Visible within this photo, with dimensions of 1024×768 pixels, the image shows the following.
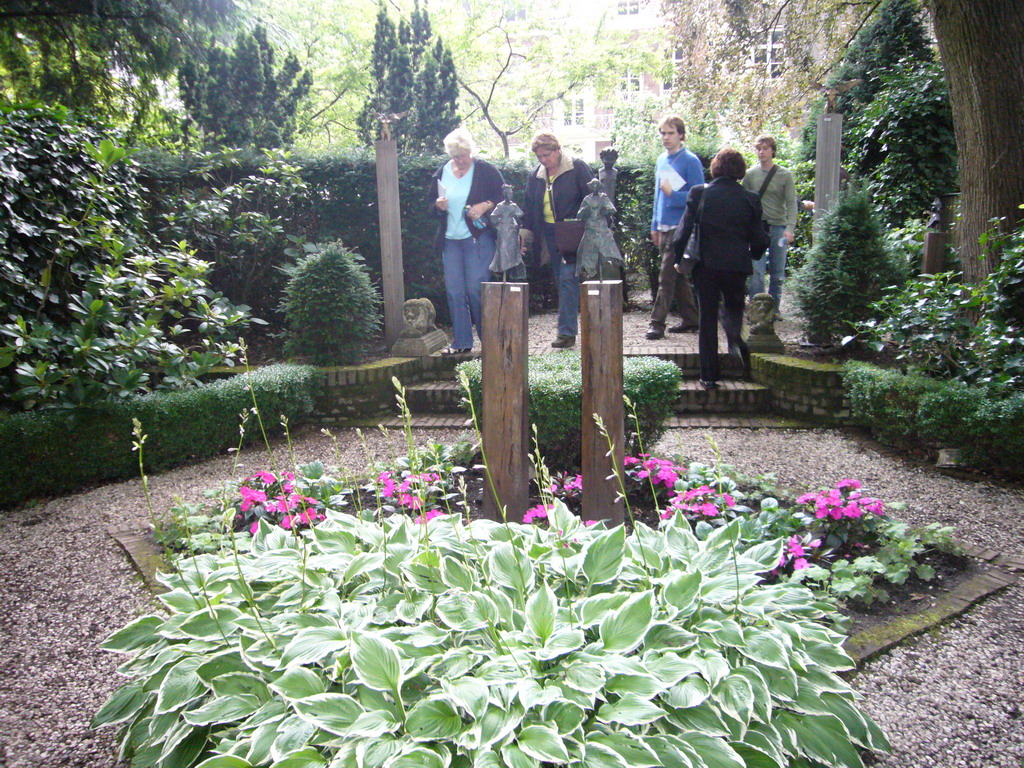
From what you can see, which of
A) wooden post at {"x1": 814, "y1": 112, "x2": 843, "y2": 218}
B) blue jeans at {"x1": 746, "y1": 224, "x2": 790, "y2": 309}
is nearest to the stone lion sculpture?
blue jeans at {"x1": 746, "y1": 224, "x2": 790, "y2": 309}

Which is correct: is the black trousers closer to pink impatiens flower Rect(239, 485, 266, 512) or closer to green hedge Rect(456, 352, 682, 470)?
green hedge Rect(456, 352, 682, 470)

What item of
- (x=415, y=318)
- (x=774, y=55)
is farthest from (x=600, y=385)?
(x=774, y=55)

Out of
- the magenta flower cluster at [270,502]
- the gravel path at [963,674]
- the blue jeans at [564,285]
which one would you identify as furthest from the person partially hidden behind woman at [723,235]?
the magenta flower cluster at [270,502]

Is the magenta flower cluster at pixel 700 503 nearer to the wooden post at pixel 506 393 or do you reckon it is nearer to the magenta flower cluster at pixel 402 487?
the wooden post at pixel 506 393

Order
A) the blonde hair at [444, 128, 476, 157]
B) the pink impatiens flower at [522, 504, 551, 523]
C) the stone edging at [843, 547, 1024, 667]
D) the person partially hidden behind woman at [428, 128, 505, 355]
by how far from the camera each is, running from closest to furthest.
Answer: the stone edging at [843, 547, 1024, 667]
the pink impatiens flower at [522, 504, 551, 523]
the blonde hair at [444, 128, 476, 157]
the person partially hidden behind woman at [428, 128, 505, 355]

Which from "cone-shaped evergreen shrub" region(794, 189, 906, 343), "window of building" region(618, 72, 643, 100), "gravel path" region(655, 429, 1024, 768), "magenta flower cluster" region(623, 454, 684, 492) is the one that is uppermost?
"window of building" region(618, 72, 643, 100)

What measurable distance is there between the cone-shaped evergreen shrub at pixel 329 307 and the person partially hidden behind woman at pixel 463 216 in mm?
776

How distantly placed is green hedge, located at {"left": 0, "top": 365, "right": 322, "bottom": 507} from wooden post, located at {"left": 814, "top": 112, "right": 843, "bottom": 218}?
500cm

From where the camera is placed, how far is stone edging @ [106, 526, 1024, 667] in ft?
8.64

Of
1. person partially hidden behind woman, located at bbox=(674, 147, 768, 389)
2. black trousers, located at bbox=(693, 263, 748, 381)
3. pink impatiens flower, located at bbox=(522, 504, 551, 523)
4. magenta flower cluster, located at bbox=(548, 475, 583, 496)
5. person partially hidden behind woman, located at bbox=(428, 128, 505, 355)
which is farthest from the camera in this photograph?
person partially hidden behind woman, located at bbox=(428, 128, 505, 355)

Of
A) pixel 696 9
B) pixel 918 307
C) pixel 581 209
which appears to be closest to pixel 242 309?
pixel 581 209

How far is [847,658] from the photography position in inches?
86.3

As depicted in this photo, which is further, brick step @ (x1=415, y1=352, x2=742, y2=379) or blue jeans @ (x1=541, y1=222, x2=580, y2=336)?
blue jeans @ (x1=541, y1=222, x2=580, y2=336)

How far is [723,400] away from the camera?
20.0 feet
